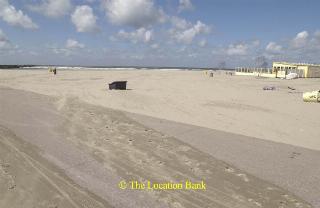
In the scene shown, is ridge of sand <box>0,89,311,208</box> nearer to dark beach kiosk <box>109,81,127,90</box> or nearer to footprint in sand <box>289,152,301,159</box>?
footprint in sand <box>289,152,301,159</box>

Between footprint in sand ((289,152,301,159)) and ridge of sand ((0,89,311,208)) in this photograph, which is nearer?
ridge of sand ((0,89,311,208))

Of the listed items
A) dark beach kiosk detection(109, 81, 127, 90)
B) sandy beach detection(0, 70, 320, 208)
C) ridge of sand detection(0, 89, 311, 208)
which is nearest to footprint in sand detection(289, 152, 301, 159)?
sandy beach detection(0, 70, 320, 208)

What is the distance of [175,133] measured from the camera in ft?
34.4

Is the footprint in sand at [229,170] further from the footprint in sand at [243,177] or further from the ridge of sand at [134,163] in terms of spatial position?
the footprint in sand at [243,177]

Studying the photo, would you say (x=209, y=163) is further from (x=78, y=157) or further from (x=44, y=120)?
(x=44, y=120)

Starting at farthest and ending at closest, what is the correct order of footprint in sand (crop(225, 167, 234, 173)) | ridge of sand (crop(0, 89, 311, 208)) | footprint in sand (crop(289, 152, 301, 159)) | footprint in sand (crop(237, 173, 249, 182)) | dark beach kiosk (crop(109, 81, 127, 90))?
dark beach kiosk (crop(109, 81, 127, 90)) → footprint in sand (crop(289, 152, 301, 159)) → footprint in sand (crop(225, 167, 234, 173)) → footprint in sand (crop(237, 173, 249, 182)) → ridge of sand (crop(0, 89, 311, 208))

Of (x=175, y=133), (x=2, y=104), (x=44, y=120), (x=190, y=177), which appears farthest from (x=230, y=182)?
(x=2, y=104)

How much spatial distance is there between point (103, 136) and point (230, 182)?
4.70 m

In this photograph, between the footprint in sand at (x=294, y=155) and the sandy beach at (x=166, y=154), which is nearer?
the sandy beach at (x=166, y=154)

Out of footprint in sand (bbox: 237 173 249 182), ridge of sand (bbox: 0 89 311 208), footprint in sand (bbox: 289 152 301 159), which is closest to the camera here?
ridge of sand (bbox: 0 89 311 208)

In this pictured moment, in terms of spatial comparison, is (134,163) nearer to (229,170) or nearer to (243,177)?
(229,170)

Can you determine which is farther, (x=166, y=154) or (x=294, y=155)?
(x=294, y=155)

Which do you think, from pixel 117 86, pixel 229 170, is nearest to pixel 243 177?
pixel 229 170

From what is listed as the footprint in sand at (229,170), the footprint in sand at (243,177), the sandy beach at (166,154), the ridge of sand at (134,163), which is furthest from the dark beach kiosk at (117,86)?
the footprint in sand at (243,177)
